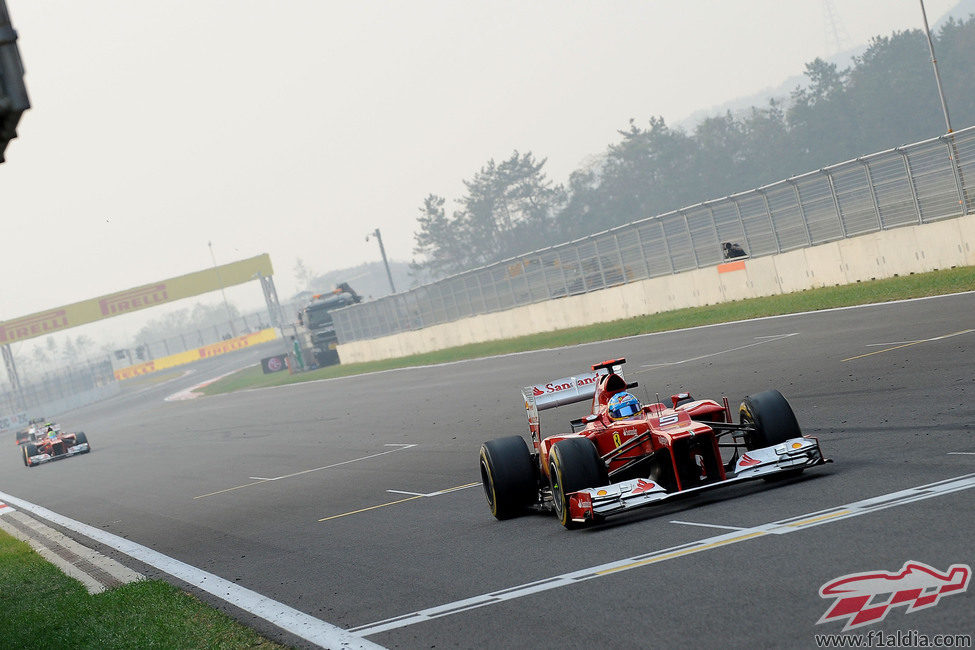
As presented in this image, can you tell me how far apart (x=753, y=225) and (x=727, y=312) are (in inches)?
112

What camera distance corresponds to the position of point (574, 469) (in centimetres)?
956

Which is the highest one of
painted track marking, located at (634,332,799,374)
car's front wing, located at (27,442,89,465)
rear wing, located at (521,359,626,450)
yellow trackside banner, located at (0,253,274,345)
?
yellow trackside banner, located at (0,253,274,345)

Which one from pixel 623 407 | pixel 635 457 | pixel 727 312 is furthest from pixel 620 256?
pixel 635 457

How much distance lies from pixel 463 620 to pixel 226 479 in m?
14.4

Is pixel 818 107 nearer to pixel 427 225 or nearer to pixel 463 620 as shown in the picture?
pixel 427 225

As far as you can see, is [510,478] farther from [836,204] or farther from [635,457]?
[836,204]

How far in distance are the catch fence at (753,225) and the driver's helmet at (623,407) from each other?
1773 centimetres

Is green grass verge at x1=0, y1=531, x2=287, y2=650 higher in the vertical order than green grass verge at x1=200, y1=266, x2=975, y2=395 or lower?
higher

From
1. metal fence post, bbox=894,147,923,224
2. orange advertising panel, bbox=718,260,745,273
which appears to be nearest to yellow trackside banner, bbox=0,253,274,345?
orange advertising panel, bbox=718,260,745,273

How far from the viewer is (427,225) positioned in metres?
116

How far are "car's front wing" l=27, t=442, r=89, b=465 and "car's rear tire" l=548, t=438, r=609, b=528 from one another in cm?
3050

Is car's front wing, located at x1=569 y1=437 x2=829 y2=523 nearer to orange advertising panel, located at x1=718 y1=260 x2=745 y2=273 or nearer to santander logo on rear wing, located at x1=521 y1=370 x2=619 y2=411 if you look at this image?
santander logo on rear wing, located at x1=521 y1=370 x2=619 y2=411

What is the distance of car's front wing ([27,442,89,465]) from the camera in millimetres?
36250

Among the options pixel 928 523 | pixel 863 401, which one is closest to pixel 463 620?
pixel 928 523
